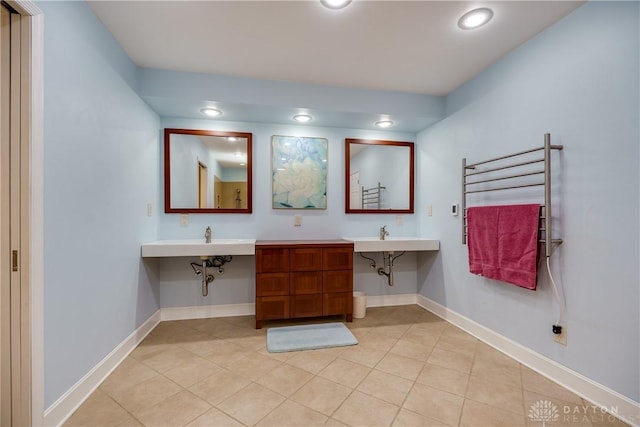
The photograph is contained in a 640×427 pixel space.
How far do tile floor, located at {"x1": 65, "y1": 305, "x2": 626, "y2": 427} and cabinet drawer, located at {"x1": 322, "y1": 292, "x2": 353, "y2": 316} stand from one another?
0.34 m

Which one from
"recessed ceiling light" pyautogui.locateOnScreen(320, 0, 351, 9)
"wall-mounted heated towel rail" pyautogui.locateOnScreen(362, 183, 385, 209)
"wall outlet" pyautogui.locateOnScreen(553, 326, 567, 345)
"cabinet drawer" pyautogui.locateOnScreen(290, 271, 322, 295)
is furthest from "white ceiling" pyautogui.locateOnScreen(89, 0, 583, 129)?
"wall outlet" pyautogui.locateOnScreen(553, 326, 567, 345)

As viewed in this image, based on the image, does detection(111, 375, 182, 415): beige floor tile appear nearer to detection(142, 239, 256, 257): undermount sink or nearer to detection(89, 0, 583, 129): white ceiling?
detection(142, 239, 256, 257): undermount sink

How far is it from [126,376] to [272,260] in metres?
1.26

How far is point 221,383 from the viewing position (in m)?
1.73

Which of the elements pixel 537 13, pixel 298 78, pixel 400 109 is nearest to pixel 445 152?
pixel 400 109

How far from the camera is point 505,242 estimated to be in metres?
2.01

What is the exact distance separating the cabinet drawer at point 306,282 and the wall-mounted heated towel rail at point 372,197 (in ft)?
3.44

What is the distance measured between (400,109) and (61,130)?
259 centimetres

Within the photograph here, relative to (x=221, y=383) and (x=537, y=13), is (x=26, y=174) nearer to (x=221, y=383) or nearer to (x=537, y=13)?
(x=221, y=383)

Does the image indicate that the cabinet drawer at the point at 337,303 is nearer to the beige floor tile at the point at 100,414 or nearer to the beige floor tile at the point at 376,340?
the beige floor tile at the point at 376,340

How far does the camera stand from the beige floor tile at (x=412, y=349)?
2.08 m

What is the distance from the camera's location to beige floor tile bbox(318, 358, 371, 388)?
1.75 m

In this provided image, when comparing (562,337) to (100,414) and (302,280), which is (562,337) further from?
(100,414)

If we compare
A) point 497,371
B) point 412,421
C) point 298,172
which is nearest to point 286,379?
point 412,421
